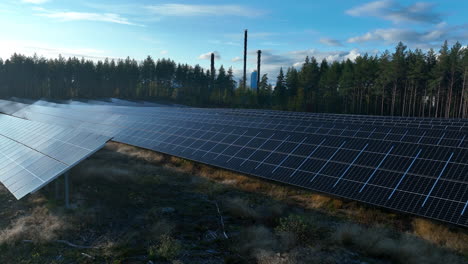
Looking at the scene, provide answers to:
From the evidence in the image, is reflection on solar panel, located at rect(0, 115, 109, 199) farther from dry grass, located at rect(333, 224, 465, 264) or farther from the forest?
the forest

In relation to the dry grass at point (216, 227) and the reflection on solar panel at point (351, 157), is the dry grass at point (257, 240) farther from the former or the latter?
Answer: the reflection on solar panel at point (351, 157)

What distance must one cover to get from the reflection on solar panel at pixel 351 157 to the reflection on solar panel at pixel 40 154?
22.1ft

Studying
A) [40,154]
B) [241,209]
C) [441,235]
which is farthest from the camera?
[40,154]

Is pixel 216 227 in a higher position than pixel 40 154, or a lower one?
lower

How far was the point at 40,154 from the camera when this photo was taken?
16547 millimetres

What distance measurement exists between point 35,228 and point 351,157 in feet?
47.0

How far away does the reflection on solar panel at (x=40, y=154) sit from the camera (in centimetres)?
1341

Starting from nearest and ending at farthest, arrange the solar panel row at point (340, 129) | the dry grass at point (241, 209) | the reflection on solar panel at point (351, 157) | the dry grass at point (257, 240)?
the dry grass at point (257, 240) < the reflection on solar panel at point (351, 157) < the dry grass at point (241, 209) < the solar panel row at point (340, 129)

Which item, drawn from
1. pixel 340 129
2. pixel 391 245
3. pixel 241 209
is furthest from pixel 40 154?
pixel 340 129

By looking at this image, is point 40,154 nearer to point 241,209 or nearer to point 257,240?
point 241,209

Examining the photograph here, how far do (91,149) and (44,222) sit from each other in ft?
11.8

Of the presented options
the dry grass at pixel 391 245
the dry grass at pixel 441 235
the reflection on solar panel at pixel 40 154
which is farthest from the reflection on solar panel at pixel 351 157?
the reflection on solar panel at pixel 40 154

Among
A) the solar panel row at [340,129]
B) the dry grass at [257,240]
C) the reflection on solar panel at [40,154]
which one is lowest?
the dry grass at [257,240]

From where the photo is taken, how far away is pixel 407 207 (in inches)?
488
